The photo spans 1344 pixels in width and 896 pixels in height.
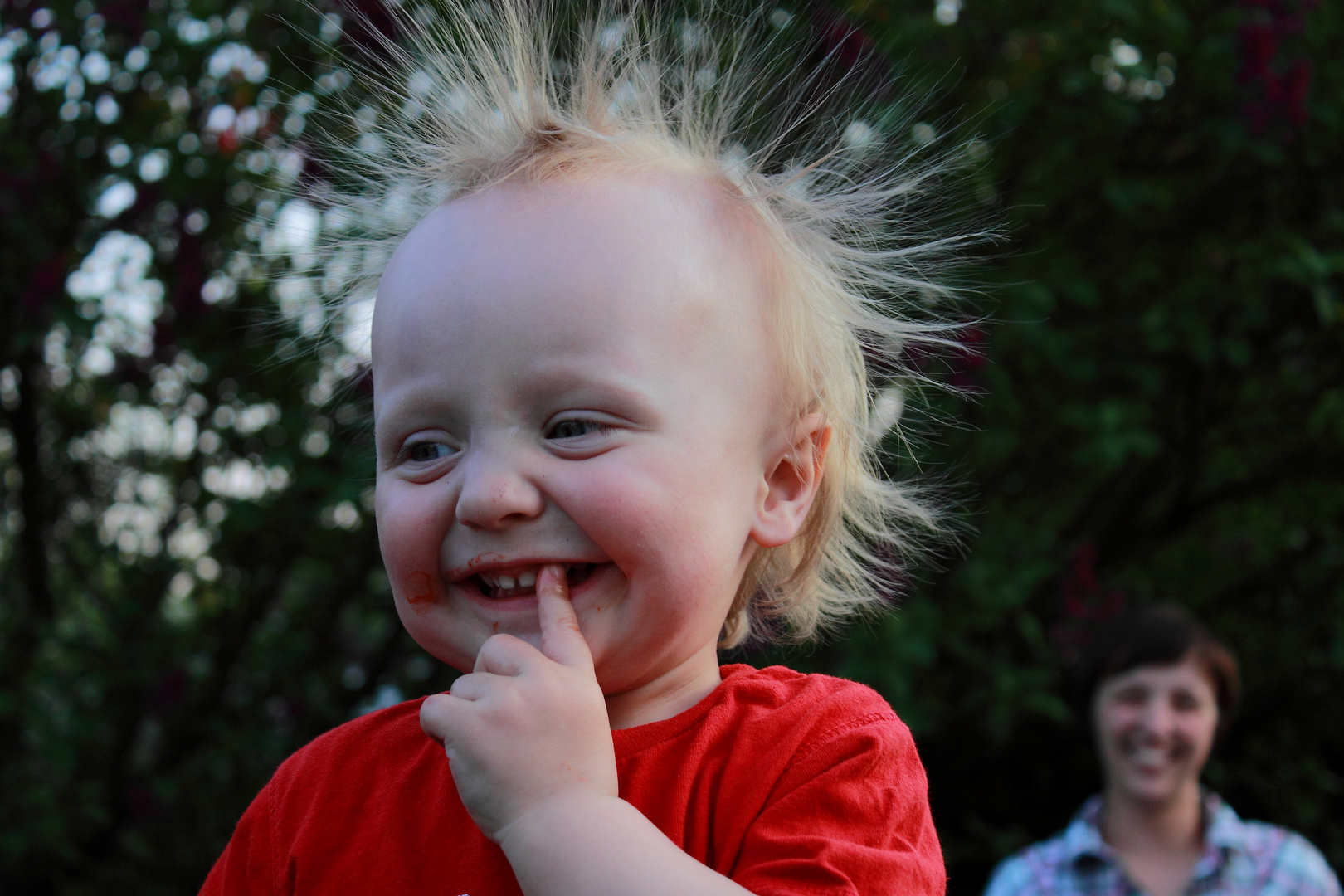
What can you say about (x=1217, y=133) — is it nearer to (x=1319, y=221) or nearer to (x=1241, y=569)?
(x=1319, y=221)

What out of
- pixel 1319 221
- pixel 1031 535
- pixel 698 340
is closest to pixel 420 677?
pixel 1031 535

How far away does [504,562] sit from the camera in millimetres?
1031

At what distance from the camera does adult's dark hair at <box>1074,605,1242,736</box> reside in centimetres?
317

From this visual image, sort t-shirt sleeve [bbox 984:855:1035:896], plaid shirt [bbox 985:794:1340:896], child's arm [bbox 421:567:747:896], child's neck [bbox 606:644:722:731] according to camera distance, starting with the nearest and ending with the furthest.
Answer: child's arm [bbox 421:567:747:896], child's neck [bbox 606:644:722:731], plaid shirt [bbox 985:794:1340:896], t-shirt sleeve [bbox 984:855:1035:896]

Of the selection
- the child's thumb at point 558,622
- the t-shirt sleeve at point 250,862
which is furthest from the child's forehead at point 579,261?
the t-shirt sleeve at point 250,862

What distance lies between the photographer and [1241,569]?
4043 mm

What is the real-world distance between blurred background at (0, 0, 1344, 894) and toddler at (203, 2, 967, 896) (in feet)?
4.73

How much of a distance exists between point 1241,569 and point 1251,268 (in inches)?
53.9

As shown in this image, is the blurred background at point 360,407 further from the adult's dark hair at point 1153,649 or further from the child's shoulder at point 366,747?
the child's shoulder at point 366,747

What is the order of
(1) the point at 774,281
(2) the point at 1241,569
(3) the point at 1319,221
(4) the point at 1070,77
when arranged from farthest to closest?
(2) the point at 1241,569, (3) the point at 1319,221, (4) the point at 1070,77, (1) the point at 774,281

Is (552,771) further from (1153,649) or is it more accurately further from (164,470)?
(164,470)

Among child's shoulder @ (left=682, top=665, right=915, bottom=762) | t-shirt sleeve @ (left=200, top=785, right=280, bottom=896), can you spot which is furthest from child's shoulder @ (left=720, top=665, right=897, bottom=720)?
t-shirt sleeve @ (left=200, top=785, right=280, bottom=896)

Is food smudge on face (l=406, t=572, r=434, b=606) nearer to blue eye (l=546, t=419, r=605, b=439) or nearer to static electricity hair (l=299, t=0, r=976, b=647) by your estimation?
blue eye (l=546, t=419, r=605, b=439)

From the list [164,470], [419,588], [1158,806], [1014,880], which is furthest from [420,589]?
[164,470]
